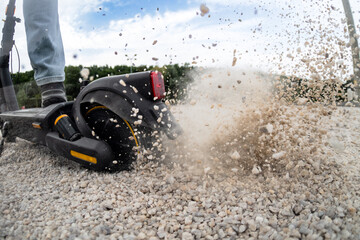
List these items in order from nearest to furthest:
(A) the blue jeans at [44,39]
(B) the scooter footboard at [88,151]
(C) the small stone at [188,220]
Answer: (C) the small stone at [188,220] < (B) the scooter footboard at [88,151] < (A) the blue jeans at [44,39]

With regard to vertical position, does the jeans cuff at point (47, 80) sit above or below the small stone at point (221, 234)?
above

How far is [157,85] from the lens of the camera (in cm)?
181

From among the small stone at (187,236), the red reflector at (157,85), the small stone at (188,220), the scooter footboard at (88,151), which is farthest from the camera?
the scooter footboard at (88,151)

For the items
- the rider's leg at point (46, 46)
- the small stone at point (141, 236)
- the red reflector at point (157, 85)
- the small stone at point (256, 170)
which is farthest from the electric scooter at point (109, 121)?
the small stone at point (141, 236)

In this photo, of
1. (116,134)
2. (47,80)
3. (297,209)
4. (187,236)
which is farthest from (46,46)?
(297,209)

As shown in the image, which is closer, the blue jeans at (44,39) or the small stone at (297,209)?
the small stone at (297,209)

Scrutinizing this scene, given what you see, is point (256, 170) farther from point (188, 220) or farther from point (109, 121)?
point (109, 121)

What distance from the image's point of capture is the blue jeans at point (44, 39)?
92.4 inches

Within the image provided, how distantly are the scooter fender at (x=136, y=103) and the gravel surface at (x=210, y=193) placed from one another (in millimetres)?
228

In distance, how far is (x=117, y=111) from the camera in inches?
73.1

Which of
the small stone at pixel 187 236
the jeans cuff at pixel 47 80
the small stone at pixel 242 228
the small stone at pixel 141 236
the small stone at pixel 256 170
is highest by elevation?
the jeans cuff at pixel 47 80

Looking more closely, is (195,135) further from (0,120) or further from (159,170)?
(0,120)

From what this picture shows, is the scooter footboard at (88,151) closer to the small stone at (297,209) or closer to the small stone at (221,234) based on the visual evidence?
the small stone at (221,234)

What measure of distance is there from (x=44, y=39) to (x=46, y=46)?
8 centimetres
